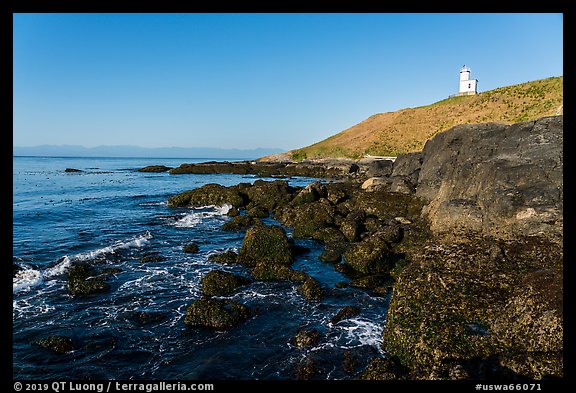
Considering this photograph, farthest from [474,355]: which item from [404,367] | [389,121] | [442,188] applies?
[389,121]

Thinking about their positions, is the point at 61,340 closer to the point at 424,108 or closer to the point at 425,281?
the point at 425,281

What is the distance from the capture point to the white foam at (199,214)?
1105 inches

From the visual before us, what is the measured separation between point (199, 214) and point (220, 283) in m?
17.9

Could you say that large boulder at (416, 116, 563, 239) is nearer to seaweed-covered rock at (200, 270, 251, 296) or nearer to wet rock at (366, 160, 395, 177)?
seaweed-covered rock at (200, 270, 251, 296)

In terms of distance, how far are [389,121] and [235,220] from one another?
100087 millimetres

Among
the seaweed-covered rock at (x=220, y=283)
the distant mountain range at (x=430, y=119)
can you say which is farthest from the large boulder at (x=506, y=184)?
the distant mountain range at (x=430, y=119)

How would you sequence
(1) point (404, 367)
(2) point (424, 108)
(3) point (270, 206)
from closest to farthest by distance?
(1) point (404, 367), (3) point (270, 206), (2) point (424, 108)

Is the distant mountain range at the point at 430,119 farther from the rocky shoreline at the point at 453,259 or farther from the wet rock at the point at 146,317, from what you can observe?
the wet rock at the point at 146,317

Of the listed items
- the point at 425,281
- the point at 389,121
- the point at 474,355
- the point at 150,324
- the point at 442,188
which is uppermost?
the point at 389,121

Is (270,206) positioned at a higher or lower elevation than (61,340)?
higher

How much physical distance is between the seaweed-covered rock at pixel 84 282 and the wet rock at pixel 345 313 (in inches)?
417

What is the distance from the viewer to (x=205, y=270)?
17.4m

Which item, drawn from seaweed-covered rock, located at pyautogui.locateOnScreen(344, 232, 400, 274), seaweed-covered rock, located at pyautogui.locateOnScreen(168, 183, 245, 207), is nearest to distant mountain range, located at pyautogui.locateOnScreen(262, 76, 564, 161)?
seaweed-covered rock, located at pyautogui.locateOnScreen(168, 183, 245, 207)
